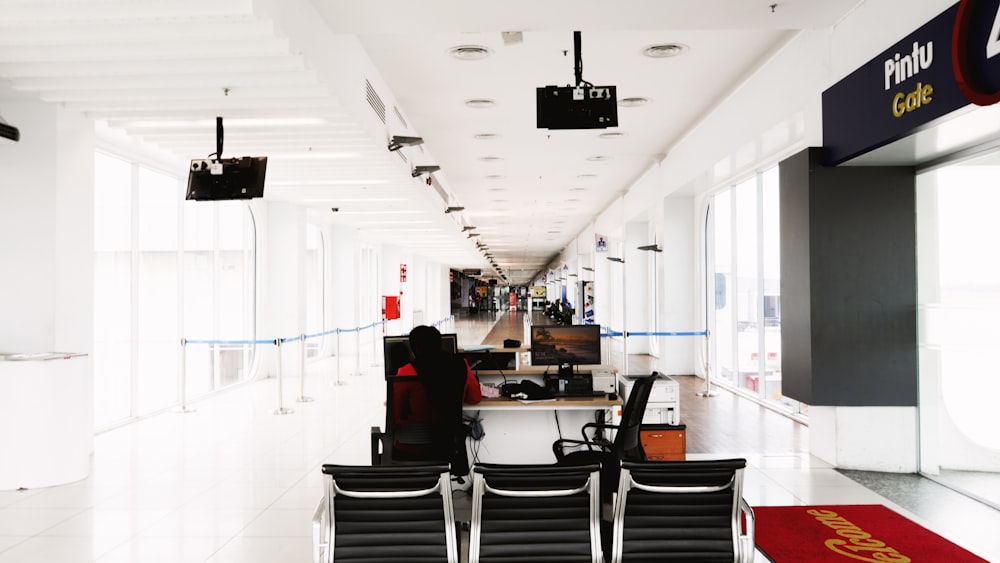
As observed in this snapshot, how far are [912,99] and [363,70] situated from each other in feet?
14.6

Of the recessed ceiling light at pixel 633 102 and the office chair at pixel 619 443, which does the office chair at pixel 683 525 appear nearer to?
the office chair at pixel 619 443

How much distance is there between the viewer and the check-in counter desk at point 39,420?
18.7 feet

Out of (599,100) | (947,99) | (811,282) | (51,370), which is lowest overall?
(51,370)

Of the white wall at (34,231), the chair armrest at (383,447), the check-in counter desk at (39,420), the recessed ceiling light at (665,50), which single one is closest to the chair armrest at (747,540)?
the chair armrest at (383,447)

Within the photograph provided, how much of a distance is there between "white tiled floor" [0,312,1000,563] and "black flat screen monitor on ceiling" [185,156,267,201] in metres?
2.48

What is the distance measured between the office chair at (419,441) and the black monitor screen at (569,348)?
119cm

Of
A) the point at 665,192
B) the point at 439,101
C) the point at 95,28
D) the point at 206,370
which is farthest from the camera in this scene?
the point at 665,192

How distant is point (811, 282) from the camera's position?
6.02 metres

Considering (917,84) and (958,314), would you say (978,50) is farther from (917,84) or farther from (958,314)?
(958,314)

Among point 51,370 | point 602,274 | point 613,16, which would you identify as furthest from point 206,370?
point 602,274

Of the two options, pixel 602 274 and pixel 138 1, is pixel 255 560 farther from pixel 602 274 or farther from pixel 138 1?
pixel 602 274

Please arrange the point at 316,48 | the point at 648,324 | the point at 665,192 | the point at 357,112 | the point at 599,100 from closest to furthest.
Result: the point at 316,48, the point at 599,100, the point at 357,112, the point at 665,192, the point at 648,324

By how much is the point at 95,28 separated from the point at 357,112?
2290 mm

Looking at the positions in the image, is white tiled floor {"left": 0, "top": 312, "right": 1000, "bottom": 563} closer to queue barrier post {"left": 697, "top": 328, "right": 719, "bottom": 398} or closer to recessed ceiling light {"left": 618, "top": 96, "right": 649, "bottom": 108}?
queue barrier post {"left": 697, "top": 328, "right": 719, "bottom": 398}
